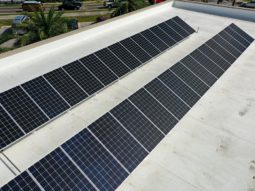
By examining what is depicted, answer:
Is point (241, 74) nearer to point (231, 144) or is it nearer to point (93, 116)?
point (231, 144)

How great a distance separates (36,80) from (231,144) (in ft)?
34.6

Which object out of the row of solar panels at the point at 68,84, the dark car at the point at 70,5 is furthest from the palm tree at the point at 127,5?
the row of solar panels at the point at 68,84

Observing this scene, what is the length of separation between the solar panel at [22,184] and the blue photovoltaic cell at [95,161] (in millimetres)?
1818

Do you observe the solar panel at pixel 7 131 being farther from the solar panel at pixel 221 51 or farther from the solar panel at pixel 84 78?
the solar panel at pixel 221 51

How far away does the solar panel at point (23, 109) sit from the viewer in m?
12.1

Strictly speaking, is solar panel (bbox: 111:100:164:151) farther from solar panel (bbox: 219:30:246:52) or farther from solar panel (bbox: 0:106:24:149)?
solar panel (bbox: 219:30:246:52)

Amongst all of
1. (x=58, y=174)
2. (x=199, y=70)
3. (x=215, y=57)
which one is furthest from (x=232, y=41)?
(x=58, y=174)

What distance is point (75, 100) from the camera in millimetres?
14078

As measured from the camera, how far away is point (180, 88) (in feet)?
52.8

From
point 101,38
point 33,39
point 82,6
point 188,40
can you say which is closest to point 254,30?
point 188,40

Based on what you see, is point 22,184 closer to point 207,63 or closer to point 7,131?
point 7,131

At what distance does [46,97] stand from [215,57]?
12.8m

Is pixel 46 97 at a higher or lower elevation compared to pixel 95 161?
higher

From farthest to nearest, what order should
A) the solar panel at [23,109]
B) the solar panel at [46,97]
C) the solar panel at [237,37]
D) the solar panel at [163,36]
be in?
1. the solar panel at [237,37]
2. the solar panel at [163,36]
3. the solar panel at [46,97]
4. the solar panel at [23,109]
